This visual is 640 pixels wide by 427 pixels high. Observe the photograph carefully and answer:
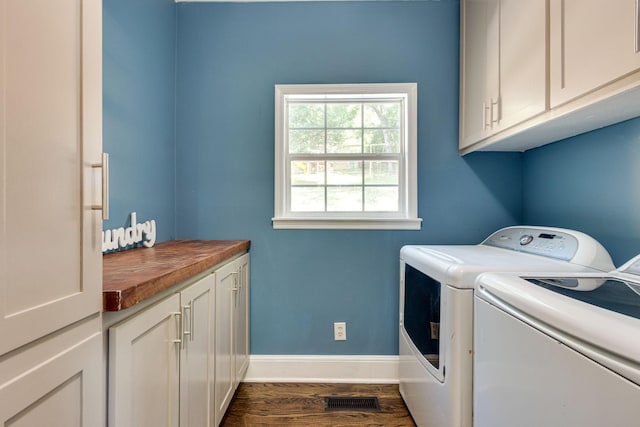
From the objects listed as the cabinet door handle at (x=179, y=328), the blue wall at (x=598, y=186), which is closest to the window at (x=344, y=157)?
the blue wall at (x=598, y=186)

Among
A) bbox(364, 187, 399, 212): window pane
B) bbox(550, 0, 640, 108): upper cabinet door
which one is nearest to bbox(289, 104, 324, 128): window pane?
bbox(364, 187, 399, 212): window pane

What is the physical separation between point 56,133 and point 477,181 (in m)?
2.22

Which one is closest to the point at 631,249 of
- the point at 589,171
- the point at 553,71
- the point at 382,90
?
the point at 589,171

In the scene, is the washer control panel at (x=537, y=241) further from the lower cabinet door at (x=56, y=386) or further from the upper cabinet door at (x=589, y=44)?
the lower cabinet door at (x=56, y=386)

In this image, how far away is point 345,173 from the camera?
7.64ft

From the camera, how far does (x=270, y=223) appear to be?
224 centimetres

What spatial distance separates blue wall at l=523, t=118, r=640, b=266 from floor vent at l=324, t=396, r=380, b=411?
1443mm

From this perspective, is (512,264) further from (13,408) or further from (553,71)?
(13,408)

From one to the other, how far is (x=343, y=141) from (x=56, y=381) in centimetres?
200

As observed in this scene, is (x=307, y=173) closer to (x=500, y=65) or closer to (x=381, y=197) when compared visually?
(x=381, y=197)

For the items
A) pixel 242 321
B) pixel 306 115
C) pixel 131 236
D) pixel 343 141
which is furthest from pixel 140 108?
pixel 242 321

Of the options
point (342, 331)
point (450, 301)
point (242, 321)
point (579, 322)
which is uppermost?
point (579, 322)

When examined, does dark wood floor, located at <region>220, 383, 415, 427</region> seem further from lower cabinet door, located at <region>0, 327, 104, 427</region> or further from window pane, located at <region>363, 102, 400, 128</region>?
window pane, located at <region>363, 102, 400, 128</region>

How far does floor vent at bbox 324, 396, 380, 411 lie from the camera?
1922 mm
